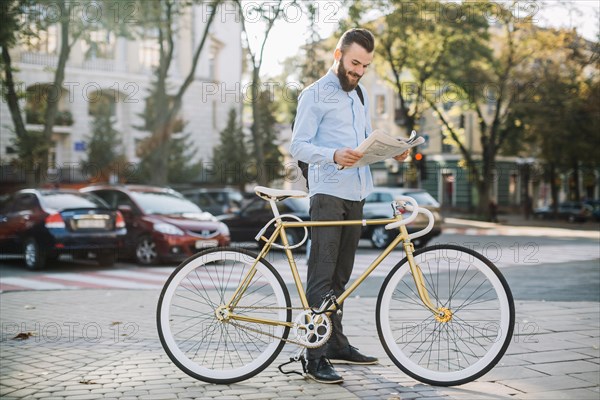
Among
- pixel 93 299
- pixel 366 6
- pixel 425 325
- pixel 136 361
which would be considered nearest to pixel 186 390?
pixel 136 361

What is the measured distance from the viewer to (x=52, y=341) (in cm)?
602

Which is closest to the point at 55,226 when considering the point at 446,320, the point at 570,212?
the point at 446,320

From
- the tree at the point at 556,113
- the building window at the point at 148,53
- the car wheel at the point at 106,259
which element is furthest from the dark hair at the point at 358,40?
the building window at the point at 148,53

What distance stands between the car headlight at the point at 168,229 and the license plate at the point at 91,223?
0.99 m

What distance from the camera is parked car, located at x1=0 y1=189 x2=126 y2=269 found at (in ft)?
45.0

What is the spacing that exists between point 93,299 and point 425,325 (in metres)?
5.39

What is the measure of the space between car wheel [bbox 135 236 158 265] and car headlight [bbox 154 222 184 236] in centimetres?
31

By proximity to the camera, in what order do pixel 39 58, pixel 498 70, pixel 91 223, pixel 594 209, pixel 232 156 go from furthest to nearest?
1. pixel 594 209
2. pixel 232 156
3. pixel 39 58
4. pixel 498 70
5. pixel 91 223

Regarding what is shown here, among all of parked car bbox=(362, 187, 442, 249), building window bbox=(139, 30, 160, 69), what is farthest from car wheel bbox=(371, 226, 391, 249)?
building window bbox=(139, 30, 160, 69)

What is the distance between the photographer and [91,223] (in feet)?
46.0

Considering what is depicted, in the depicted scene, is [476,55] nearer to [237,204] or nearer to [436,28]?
[436,28]

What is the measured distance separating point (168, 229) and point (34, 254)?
2367mm

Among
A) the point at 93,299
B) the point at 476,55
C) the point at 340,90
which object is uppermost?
the point at 476,55

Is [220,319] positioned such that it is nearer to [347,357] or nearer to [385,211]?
[347,357]
